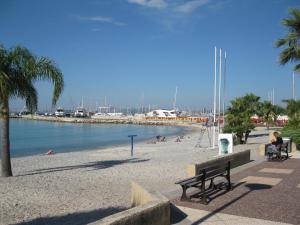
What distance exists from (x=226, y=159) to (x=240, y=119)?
15.8 m

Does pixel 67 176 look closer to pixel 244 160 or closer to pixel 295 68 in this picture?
pixel 244 160

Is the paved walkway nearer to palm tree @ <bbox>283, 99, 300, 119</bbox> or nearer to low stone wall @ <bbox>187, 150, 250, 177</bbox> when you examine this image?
low stone wall @ <bbox>187, 150, 250, 177</bbox>

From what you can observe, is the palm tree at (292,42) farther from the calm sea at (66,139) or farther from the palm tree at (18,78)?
the calm sea at (66,139)

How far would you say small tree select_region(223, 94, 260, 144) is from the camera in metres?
27.0

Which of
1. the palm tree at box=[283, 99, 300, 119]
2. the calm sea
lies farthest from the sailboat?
the palm tree at box=[283, 99, 300, 119]

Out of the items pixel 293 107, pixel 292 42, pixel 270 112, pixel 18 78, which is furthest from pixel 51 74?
pixel 270 112

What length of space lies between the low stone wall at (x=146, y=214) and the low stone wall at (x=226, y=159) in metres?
3.76

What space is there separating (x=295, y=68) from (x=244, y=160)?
10.3 meters

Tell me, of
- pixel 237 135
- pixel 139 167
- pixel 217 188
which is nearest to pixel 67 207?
pixel 217 188

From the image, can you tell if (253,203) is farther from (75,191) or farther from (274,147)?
(274,147)

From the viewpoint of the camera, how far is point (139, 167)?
49.4 feet

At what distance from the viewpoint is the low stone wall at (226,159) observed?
409 inches

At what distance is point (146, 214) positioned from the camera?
18.1 feet

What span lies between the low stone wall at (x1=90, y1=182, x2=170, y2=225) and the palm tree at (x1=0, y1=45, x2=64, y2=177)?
23.6 feet
